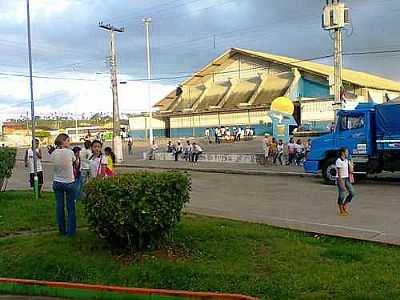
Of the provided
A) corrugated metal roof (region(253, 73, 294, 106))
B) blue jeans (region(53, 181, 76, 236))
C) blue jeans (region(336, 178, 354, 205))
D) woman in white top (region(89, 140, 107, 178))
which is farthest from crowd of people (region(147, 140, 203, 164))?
blue jeans (region(53, 181, 76, 236))

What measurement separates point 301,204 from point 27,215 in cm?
703

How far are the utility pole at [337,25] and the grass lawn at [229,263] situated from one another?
18.6 meters

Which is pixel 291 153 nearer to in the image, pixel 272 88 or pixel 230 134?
pixel 230 134

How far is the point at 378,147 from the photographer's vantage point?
2014cm

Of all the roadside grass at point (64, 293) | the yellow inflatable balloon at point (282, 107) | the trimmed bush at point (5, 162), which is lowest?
the roadside grass at point (64, 293)

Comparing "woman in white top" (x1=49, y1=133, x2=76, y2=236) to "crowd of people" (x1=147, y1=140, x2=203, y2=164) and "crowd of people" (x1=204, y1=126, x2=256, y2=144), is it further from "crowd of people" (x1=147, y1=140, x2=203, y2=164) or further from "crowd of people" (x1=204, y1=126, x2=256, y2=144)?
"crowd of people" (x1=204, y1=126, x2=256, y2=144)

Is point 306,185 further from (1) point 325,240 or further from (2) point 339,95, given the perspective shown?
(1) point 325,240

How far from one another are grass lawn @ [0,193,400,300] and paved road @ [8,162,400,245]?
53.3 inches

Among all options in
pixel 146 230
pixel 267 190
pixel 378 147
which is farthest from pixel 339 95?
pixel 146 230

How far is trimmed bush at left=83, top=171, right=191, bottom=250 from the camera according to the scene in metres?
6.58

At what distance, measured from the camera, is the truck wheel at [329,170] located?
20.4m

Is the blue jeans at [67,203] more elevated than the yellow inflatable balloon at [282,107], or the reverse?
the yellow inflatable balloon at [282,107]

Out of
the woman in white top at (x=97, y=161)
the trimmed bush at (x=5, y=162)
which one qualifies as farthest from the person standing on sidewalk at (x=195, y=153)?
the woman in white top at (x=97, y=161)

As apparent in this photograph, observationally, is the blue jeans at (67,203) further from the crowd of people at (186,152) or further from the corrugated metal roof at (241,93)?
the corrugated metal roof at (241,93)
